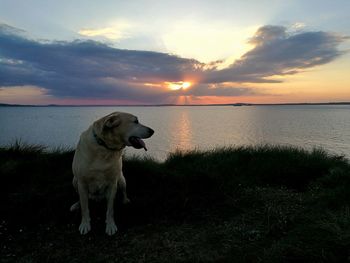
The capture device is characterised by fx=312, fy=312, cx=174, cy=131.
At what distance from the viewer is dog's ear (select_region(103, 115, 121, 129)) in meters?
4.17

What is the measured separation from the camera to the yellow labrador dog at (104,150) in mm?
4234

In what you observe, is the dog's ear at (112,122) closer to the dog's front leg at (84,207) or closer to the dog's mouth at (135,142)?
the dog's mouth at (135,142)

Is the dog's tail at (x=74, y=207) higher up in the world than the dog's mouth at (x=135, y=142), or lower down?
lower down

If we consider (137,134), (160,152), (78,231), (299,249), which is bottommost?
(160,152)

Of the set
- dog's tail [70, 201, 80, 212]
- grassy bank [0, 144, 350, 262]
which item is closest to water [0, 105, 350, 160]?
grassy bank [0, 144, 350, 262]

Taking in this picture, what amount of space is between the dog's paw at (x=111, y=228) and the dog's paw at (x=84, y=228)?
0.87 feet

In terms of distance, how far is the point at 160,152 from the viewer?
743 inches

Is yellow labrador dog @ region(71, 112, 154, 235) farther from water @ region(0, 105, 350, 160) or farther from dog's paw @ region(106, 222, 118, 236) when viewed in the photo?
water @ region(0, 105, 350, 160)

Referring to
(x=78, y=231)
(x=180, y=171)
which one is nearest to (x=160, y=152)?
(x=180, y=171)

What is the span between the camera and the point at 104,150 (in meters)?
4.27

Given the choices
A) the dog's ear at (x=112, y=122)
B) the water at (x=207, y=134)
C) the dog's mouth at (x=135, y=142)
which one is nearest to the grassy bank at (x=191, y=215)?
the dog's mouth at (x=135, y=142)

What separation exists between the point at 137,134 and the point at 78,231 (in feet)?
5.15

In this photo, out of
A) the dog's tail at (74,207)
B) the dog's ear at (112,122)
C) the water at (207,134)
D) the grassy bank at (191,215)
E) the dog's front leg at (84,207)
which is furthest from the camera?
the water at (207,134)

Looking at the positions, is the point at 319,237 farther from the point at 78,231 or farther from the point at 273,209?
the point at 78,231
